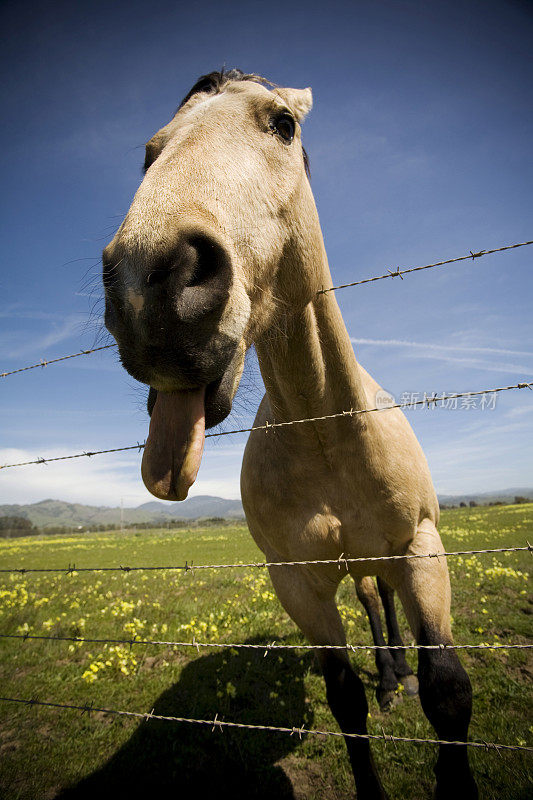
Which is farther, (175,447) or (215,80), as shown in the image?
(215,80)

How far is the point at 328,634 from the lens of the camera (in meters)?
2.80

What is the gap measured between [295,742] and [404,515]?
2519mm

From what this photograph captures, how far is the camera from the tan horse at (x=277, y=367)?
1.19 meters

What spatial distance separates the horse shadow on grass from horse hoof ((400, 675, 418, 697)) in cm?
110

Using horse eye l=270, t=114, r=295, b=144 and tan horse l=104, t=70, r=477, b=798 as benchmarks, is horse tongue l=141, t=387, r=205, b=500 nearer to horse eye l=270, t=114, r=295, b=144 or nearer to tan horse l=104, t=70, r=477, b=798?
tan horse l=104, t=70, r=477, b=798

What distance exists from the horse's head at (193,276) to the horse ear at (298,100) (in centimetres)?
61

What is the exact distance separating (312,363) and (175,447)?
118 cm

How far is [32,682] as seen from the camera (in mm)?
4859

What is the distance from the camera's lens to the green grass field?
2877 millimetres

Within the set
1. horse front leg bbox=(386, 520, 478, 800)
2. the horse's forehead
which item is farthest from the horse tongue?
horse front leg bbox=(386, 520, 478, 800)

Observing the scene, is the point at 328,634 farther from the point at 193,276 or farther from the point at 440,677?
the point at 193,276

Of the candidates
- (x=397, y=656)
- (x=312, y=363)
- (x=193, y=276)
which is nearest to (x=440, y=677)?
(x=312, y=363)

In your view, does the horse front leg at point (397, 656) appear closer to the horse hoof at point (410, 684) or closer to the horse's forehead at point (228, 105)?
the horse hoof at point (410, 684)

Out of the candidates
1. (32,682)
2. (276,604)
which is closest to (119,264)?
(32,682)
